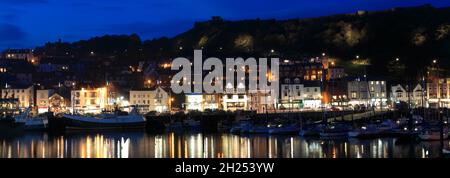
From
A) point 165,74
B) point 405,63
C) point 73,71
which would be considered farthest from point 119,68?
point 405,63

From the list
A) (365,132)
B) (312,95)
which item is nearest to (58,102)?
(312,95)

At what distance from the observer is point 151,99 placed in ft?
220

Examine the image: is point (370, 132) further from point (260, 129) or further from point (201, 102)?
point (201, 102)

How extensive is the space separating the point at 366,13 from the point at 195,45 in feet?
109

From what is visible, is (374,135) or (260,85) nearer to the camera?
(374,135)

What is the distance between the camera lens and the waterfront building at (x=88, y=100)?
6631 cm

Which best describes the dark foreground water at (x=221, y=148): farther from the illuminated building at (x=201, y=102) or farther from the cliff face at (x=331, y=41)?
the cliff face at (x=331, y=41)

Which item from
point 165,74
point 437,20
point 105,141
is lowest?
point 105,141

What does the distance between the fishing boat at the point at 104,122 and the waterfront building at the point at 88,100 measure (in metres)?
13.8

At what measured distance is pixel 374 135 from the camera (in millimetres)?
36719

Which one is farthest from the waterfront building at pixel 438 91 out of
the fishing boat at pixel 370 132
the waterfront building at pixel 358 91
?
the fishing boat at pixel 370 132
